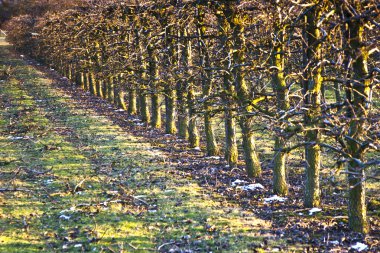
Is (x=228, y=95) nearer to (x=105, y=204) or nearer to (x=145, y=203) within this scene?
(x=145, y=203)

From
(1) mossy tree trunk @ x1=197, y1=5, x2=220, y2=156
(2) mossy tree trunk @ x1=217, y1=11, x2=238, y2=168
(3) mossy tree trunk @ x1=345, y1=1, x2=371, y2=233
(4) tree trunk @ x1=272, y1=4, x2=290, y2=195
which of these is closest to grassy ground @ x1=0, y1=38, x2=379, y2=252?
(3) mossy tree trunk @ x1=345, y1=1, x2=371, y2=233

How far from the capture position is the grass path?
1189 cm

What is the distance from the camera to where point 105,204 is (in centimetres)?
1471

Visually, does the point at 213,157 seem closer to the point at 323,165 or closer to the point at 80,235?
the point at 323,165

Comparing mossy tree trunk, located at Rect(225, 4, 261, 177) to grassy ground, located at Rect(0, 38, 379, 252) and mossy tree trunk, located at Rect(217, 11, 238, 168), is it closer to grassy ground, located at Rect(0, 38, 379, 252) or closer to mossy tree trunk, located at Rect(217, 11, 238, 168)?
mossy tree trunk, located at Rect(217, 11, 238, 168)

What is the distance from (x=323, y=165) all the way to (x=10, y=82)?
48891 mm

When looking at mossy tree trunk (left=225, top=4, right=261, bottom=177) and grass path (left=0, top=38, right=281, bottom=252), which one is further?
mossy tree trunk (left=225, top=4, right=261, bottom=177)

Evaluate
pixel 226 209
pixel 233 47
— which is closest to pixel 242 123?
pixel 233 47

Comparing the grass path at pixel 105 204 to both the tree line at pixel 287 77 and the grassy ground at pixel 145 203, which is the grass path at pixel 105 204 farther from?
the tree line at pixel 287 77

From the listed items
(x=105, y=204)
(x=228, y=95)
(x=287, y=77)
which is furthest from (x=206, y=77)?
(x=105, y=204)

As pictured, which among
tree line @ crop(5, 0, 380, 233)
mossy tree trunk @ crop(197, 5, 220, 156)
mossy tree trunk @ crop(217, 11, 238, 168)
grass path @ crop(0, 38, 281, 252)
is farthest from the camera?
mossy tree trunk @ crop(197, 5, 220, 156)

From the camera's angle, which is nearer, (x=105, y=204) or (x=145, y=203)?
(x=105, y=204)

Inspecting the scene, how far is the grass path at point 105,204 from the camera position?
1189cm

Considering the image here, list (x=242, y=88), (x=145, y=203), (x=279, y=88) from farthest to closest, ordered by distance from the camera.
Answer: (x=242, y=88)
(x=279, y=88)
(x=145, y=203)
